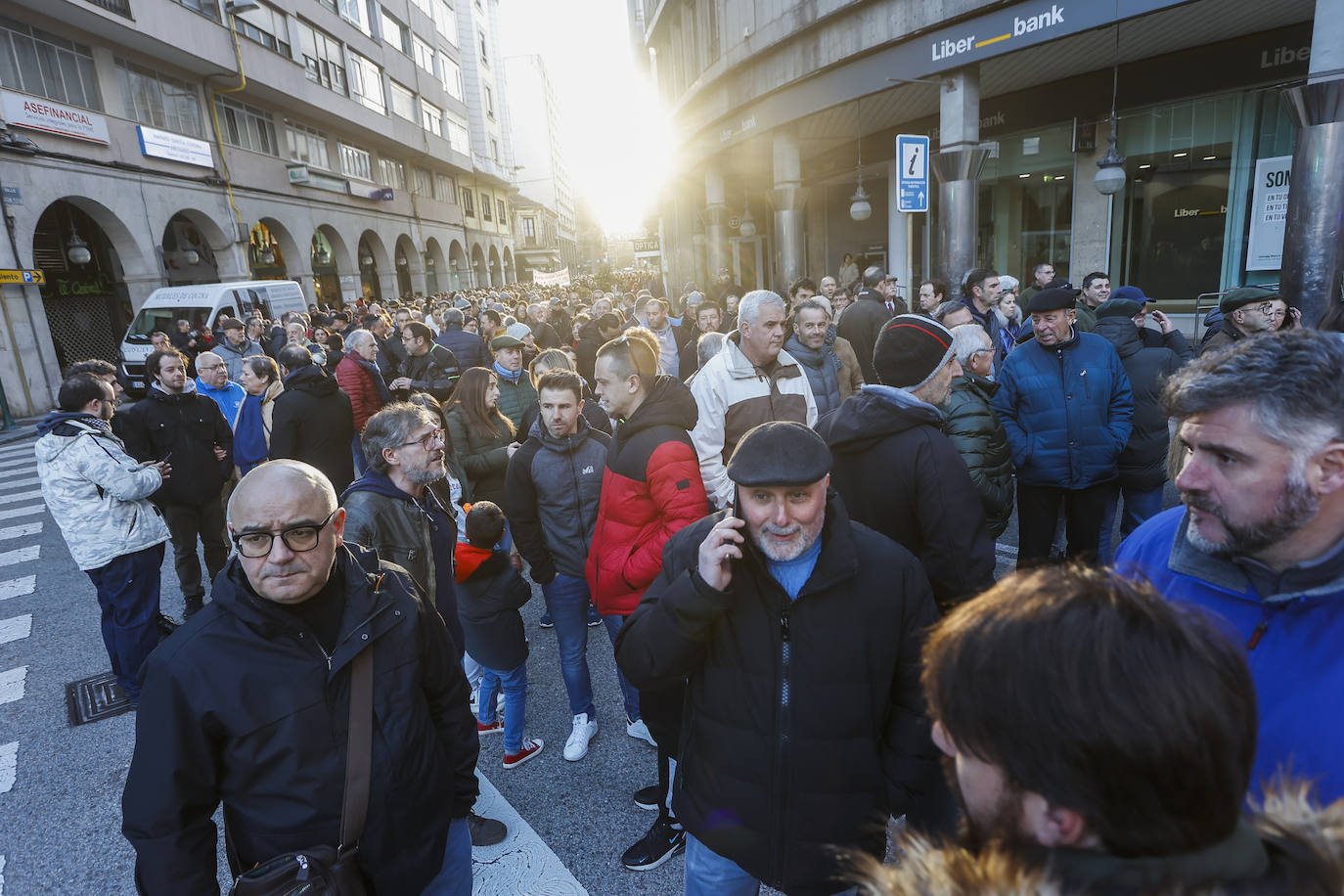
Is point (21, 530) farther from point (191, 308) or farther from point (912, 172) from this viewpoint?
point (912, 172)

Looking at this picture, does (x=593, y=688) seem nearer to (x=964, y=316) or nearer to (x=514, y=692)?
(x=514, y=692)

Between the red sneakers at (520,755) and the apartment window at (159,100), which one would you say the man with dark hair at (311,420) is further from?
the apartment window at (159,100)

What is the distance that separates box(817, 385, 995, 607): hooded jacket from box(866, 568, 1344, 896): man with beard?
5.27 ft

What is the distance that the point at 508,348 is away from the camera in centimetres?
617

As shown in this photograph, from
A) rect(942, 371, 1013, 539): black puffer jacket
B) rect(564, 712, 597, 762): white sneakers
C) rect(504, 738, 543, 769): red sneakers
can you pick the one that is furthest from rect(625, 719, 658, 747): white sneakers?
rect(942, 371, 1013, 539): black puffer jacket

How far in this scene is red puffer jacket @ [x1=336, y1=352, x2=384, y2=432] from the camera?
24.1 feet

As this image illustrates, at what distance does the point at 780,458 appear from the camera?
75.7 inches

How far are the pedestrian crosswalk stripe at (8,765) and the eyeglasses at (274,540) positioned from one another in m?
3.72

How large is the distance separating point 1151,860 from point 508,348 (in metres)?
5.87

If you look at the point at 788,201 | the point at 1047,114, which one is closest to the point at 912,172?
the point at 1047,114

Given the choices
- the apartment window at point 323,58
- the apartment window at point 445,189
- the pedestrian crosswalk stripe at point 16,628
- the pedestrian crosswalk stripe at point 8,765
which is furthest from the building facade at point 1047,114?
the apartment window at point 445,189

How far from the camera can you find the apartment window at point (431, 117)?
40.4 meters

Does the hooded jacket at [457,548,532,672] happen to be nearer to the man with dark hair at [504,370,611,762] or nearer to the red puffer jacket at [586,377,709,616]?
the man with dark hair at [504,370,611,762]

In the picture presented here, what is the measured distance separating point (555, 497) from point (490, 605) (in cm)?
65
